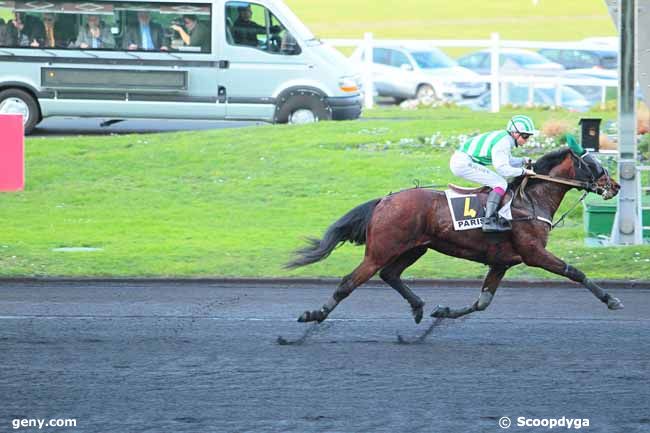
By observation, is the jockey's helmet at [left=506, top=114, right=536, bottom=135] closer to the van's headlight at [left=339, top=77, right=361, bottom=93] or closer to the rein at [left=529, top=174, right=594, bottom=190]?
the rein at [left=529, top=174, right=594, bottom=190]

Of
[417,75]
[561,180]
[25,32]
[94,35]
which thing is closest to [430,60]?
[417,75]

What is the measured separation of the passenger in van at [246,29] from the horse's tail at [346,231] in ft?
45.8

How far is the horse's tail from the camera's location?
1120 cm

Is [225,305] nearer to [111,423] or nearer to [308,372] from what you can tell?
[308,372]

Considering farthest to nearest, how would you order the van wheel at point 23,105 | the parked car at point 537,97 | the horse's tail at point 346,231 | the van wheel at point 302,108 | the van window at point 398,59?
the van window at point 398,59
the parked car at point 537,97
the van wheel at point 302,108
the van wheel at point 23,105
the horse's tail at point 346,231

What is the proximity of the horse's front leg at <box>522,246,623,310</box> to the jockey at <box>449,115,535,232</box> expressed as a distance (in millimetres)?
339

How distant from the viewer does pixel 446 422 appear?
27.5ft

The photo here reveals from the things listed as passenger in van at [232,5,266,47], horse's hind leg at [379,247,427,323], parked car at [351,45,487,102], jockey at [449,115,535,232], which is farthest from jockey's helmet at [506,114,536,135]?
parked car at [351,45,487,102]

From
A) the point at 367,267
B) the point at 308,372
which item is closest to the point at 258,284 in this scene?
the point at 367,267

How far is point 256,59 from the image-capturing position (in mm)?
24906

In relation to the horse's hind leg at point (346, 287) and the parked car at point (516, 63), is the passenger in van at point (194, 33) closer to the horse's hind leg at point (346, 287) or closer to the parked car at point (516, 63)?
the parked car at point (516, 63)

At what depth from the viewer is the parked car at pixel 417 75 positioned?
35.2 m

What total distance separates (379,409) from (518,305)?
4.71 metres

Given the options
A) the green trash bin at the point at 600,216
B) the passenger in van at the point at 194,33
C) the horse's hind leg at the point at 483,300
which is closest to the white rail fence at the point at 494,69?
the passenger in van at the point at 194,33
